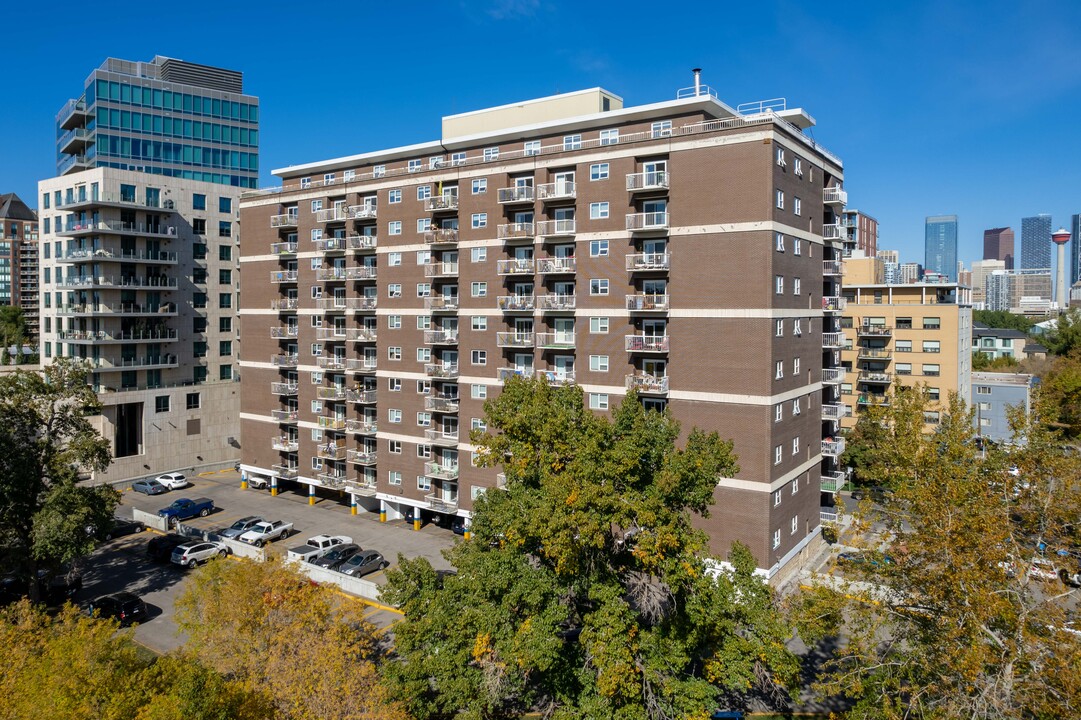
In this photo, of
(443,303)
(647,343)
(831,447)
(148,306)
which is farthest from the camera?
(148,306)

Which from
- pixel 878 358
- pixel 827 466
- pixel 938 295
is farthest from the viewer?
pixel 938 295

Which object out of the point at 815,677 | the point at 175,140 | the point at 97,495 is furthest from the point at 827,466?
the point at 175,140

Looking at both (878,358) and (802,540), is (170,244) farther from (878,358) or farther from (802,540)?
(878,358)

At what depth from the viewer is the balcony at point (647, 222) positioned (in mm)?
39562

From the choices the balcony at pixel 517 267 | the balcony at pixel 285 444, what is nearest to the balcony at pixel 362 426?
the balcony at pixel 285 444

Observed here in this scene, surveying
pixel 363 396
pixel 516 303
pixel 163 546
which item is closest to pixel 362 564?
pixel 163 546

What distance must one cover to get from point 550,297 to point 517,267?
3.36m

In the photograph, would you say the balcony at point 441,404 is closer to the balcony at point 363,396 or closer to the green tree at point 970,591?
the balcony at point 363,396

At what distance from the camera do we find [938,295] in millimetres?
71188

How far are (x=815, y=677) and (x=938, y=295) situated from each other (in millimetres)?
54636

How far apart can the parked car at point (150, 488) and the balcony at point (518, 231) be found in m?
42.8

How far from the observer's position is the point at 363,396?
5359cm

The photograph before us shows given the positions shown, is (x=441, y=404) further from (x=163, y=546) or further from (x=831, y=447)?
(x=831, y=447)

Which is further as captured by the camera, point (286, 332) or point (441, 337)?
point (286, 332)
